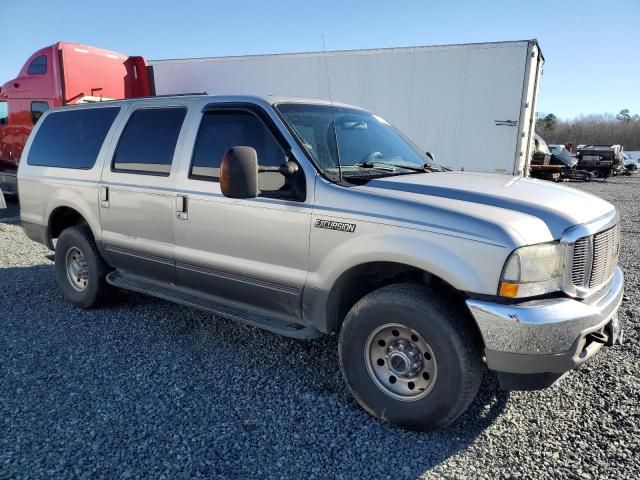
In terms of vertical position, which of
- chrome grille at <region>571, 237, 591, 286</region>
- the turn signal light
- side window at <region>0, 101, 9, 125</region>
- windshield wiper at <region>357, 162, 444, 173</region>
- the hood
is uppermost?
side window at <region>0, 101, 9, 125</region>

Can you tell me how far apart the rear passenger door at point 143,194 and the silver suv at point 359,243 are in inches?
0.6

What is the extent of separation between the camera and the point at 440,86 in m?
9.98

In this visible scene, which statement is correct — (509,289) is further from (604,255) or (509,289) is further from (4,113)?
(4,113)

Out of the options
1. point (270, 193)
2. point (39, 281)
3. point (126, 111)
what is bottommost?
point (39, 281)

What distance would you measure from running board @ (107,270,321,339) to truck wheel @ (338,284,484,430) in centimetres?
40

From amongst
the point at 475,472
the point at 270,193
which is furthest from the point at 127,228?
the point at 475,472

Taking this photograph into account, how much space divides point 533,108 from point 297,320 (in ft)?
32.5

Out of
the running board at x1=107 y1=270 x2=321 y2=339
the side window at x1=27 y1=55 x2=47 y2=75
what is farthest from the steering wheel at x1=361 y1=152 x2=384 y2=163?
the side window at x1=27 y1=55 x2=47 y2=75

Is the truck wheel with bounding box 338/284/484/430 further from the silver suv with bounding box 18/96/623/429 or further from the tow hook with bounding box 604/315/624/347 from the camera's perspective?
the tow hook with bounding box 604/315/624/347

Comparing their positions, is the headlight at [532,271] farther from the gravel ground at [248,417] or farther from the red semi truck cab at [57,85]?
the red semi truck cab at [57,85]

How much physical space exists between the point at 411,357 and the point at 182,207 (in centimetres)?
206

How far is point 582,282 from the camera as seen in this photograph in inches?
102

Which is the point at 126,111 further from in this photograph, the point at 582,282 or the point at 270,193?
the point at 582,282

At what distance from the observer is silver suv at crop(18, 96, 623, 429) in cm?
242
